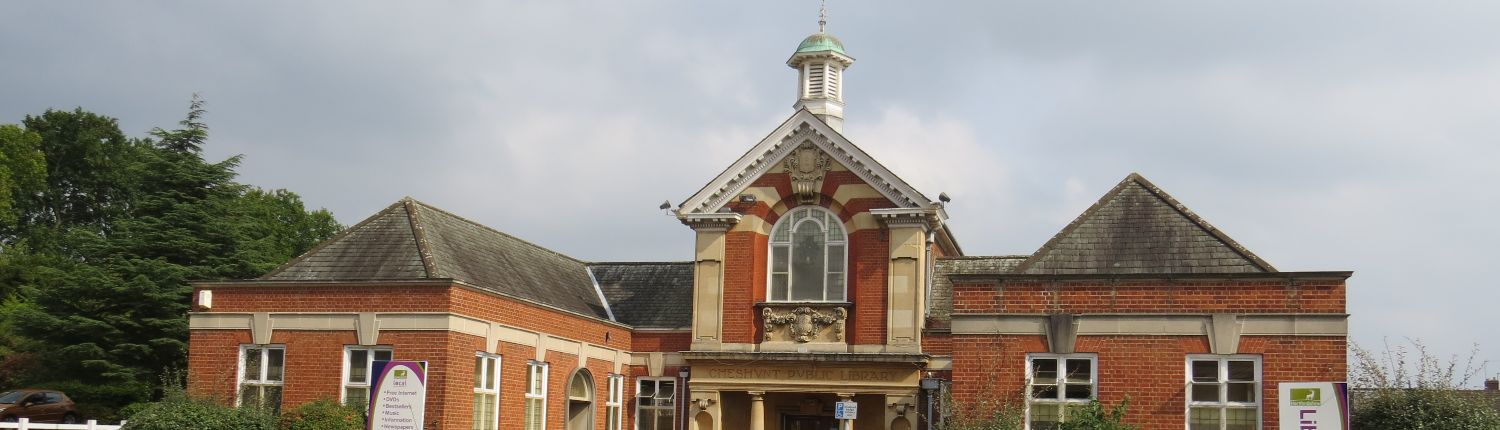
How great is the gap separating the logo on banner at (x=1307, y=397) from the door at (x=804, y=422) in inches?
470

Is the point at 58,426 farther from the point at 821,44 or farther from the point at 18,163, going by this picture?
the point at 18,163

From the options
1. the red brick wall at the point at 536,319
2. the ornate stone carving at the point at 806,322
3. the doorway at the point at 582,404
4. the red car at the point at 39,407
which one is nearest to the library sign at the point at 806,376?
the ornate stone carving at the point at 806,322

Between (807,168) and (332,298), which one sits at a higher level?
(807,168)

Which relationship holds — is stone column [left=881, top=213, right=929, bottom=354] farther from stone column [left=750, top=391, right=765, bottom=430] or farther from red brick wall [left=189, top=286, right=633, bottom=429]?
red brick wall [left=189, top=286, right=633, bottom=429]

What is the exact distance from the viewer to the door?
30188mm

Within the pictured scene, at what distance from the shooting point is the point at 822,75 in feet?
105

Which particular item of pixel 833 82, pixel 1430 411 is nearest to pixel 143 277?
pixel 833 82

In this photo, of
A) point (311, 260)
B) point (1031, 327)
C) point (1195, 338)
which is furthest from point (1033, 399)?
point (311, 260)

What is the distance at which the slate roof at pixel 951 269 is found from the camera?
29812 millimetres

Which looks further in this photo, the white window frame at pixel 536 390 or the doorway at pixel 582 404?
the doorway at pixel 582 404

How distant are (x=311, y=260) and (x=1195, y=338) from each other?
1619cm

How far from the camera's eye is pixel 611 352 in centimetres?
3070

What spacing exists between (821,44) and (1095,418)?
13851 millimetres

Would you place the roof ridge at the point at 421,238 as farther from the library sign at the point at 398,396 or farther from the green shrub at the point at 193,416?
the library sign at the point at 398,396
